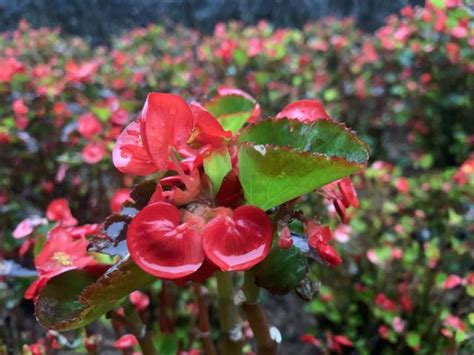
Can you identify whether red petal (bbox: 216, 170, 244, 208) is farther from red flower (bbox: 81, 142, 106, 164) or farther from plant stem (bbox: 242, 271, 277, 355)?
red flower (bbox: 81, 142, 106, 164)

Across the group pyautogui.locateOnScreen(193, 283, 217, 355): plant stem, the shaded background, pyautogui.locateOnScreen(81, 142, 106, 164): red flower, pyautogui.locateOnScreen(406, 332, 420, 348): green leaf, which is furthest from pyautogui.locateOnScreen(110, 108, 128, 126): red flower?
the shaded background

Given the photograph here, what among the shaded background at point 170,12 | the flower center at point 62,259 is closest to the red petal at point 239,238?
the flower center at point 62,259

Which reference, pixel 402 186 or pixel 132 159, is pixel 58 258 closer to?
pixel 132 159

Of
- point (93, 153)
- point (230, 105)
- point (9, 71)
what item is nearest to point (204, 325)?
point (230, 105)

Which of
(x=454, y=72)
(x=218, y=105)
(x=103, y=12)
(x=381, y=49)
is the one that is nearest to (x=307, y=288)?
(x=218, y=105)

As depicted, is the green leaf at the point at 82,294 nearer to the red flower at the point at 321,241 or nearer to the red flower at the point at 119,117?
the red flower at the point at 321,241

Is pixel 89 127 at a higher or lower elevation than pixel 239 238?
lower
